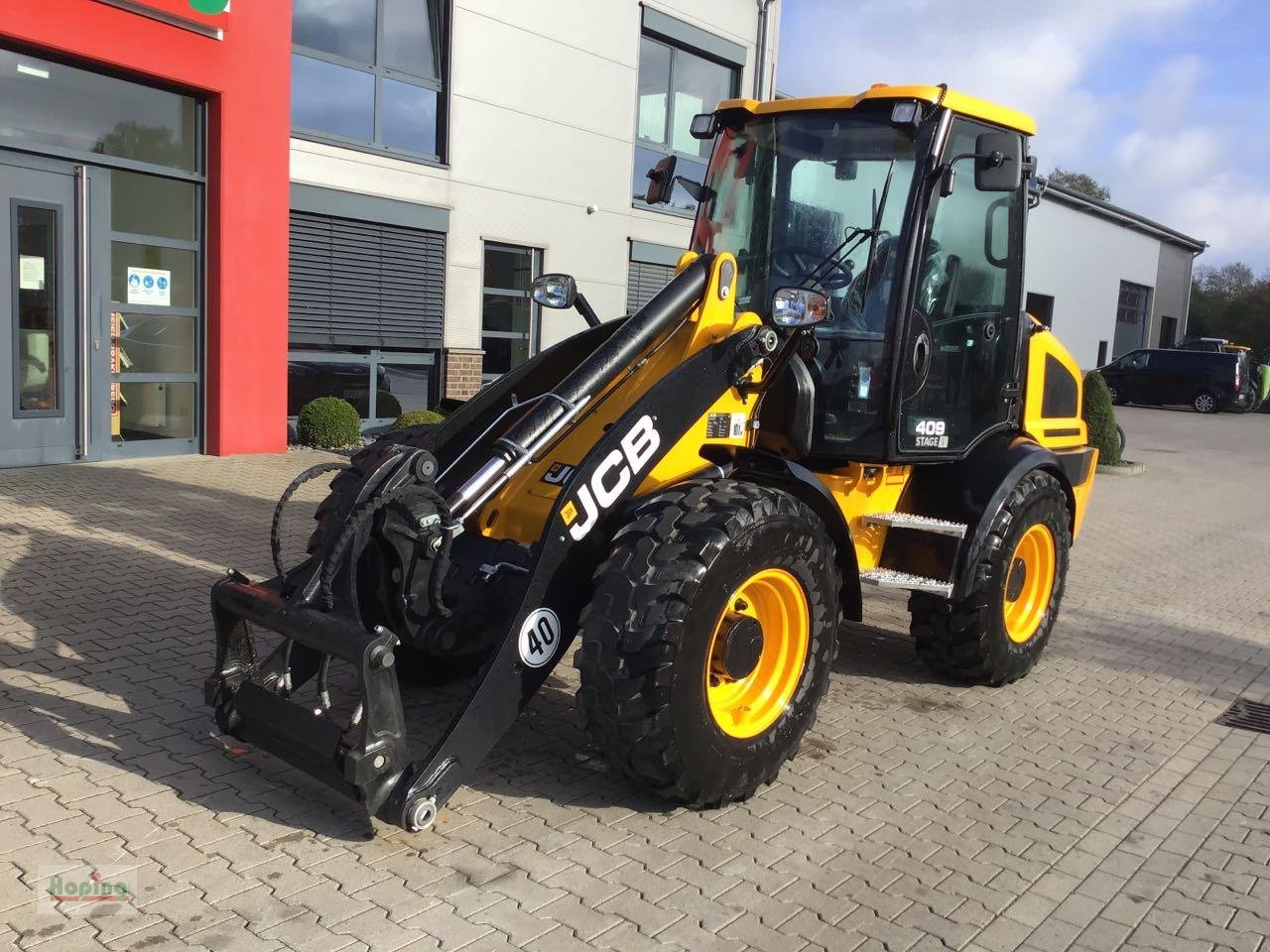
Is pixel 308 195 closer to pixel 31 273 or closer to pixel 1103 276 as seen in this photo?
pixel 31 273

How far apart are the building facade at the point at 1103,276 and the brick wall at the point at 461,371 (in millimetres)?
18711

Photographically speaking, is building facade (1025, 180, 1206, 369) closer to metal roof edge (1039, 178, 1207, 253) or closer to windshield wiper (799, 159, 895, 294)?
metal roof edge (1039, 178, 1207, 253)

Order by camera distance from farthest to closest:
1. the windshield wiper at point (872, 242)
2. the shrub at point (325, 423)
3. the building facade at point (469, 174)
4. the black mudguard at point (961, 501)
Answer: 1. the building facade at point (469, 174)
2. the shrub at point (325, 423)
3. the black mudguard at point (961, 501)
4. the windshield wiper at point (872, 242)

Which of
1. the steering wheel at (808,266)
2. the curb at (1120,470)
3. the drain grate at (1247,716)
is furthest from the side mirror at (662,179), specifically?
the curb at (1120,470)

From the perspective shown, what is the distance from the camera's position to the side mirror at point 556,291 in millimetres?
5008

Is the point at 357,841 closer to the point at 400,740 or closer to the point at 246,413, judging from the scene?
the point at 400,740

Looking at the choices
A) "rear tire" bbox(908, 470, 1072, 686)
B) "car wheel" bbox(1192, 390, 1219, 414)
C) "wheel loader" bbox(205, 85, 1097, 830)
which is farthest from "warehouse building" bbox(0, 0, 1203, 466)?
"car wheel" bbox(1192, 390, 1219, 414)

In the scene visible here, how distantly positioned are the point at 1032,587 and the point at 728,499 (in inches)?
111

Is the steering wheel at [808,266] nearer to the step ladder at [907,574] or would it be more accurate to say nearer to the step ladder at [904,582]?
the step ladder at [907,574]

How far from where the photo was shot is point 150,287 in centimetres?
1043

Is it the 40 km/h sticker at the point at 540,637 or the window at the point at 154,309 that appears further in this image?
the window at the point at 154,309

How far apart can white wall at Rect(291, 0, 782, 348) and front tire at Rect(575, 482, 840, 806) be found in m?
9.01

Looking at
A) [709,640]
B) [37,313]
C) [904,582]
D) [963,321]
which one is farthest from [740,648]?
[37,313]

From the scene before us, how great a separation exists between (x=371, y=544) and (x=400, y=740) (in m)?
0.76
